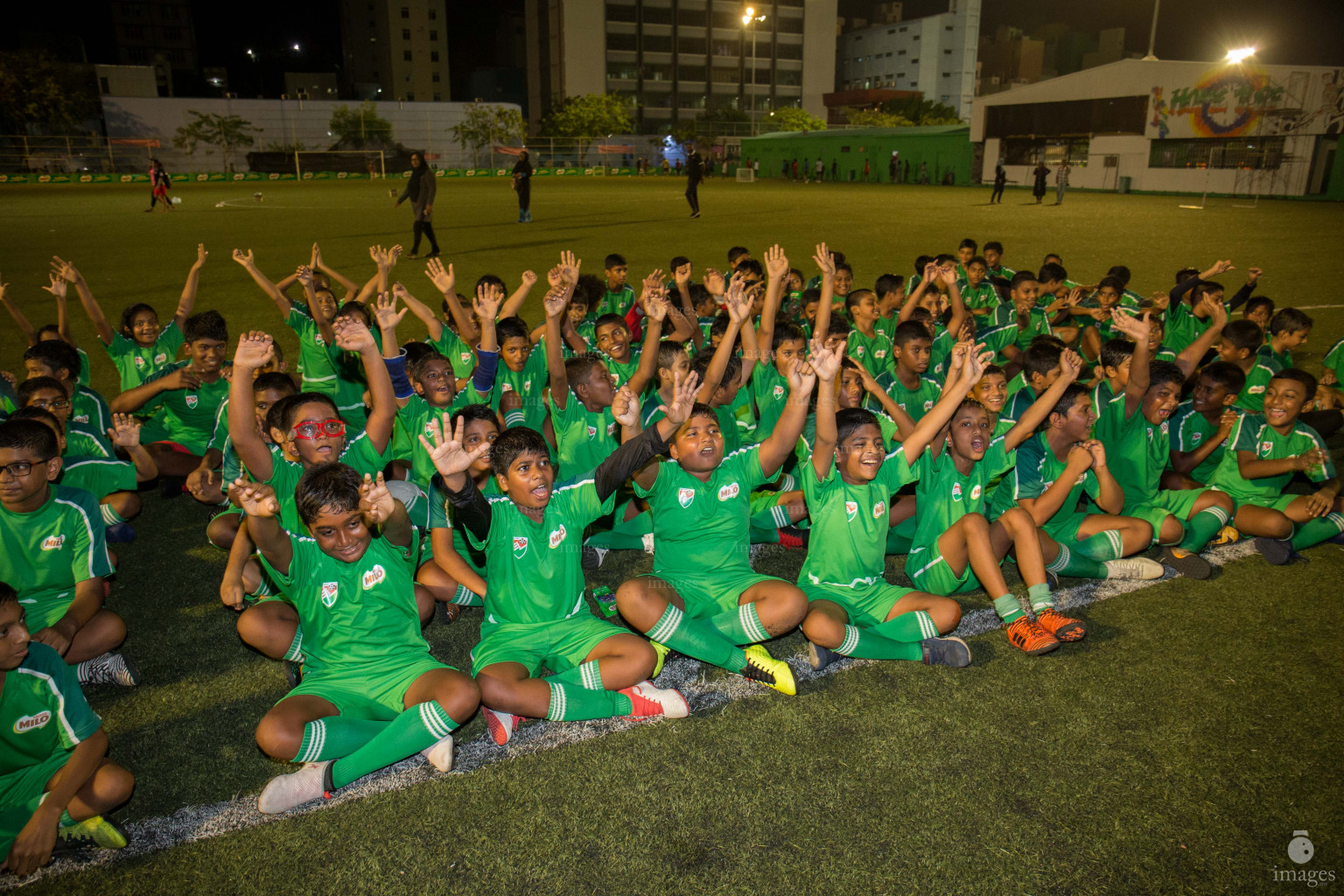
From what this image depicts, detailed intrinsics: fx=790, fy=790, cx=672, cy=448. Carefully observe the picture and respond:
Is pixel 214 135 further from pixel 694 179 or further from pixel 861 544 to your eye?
pixel 861 544

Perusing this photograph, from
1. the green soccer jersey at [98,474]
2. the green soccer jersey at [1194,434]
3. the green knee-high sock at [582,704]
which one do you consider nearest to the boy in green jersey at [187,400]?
the green soccer jersey at [98,474]

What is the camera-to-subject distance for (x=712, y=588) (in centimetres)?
364

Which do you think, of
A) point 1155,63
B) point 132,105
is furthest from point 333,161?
point 1155,63

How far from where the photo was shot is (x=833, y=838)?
259cm

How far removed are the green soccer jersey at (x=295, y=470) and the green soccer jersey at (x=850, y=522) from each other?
2029 millimetres

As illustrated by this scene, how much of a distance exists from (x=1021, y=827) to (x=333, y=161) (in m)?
56.8

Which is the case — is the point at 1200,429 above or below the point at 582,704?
above

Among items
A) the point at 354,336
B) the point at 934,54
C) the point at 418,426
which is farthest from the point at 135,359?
the point at 934,54

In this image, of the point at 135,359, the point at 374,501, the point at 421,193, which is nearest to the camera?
the point at 374,501

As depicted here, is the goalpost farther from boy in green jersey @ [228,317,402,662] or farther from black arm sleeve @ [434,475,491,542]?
black arm sleeve @ [434,475,491,542]

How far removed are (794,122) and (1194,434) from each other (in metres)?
79.2

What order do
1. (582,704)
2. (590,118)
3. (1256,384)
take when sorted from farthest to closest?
(590,118), (1256,384), (582,704)

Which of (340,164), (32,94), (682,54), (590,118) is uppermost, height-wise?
(682,54)

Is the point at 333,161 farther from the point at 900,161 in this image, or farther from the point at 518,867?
the point at 518,867
